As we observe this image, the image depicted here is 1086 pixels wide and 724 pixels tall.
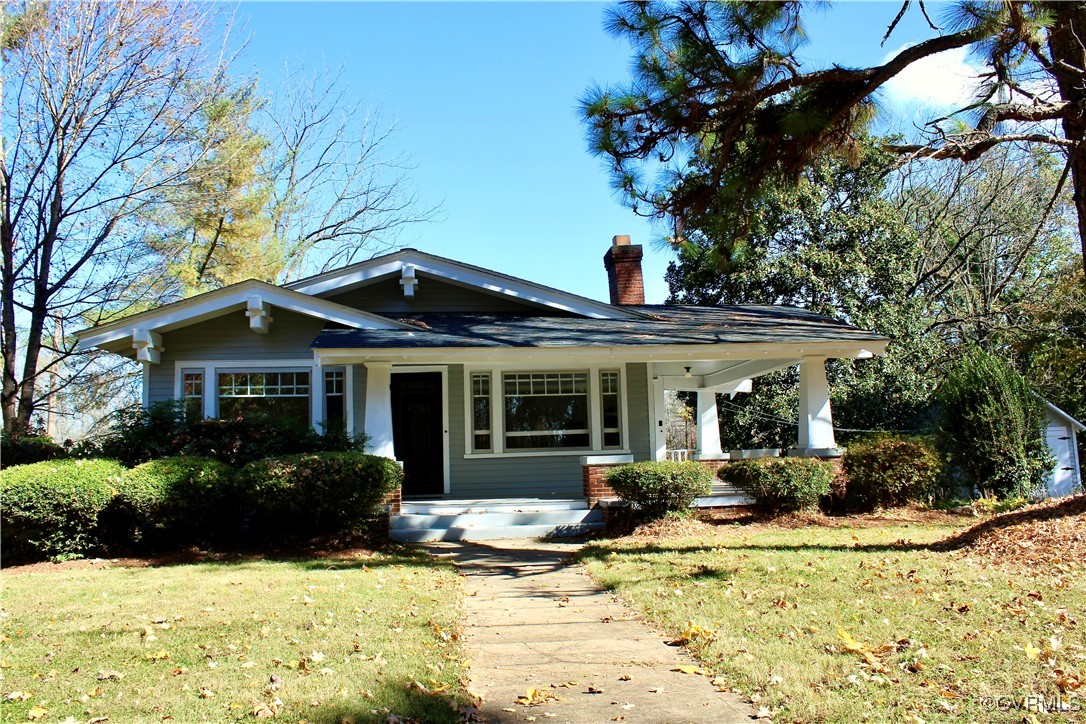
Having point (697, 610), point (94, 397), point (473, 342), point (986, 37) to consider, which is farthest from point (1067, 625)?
point (94, 397)

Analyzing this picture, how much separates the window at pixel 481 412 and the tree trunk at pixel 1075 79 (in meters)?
8.90

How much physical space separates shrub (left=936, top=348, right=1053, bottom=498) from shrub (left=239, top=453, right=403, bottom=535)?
342 inches

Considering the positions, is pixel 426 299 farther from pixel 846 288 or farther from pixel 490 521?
pixel 846 288

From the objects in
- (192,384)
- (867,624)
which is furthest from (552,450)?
(867,624)

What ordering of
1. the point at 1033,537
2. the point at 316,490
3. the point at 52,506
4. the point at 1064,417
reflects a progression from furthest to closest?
the point at 1064,417
the point at 316,490
the point at 52,506
the point at 1033,537

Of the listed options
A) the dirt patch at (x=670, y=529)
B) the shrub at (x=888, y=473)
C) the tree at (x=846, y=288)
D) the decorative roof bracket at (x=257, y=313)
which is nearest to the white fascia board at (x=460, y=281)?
the decorative roof bracket at (x=257, y=313)

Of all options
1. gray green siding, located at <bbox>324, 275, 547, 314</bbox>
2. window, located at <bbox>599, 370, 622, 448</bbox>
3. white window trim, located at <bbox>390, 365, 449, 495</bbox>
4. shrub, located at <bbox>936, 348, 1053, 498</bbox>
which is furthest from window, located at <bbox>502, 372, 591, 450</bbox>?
shrub, located at <bbox>936, 348, 1053, 498</bbox>

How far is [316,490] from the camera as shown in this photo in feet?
33.0

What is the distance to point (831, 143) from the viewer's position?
952 cm

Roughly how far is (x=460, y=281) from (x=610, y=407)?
347 centimetres

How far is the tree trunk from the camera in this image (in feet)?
27.5

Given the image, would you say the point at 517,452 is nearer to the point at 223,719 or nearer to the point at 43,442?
the point at 43,442

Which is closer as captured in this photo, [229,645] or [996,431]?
[229,645]

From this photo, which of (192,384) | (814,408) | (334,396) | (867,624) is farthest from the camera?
(334,396)
